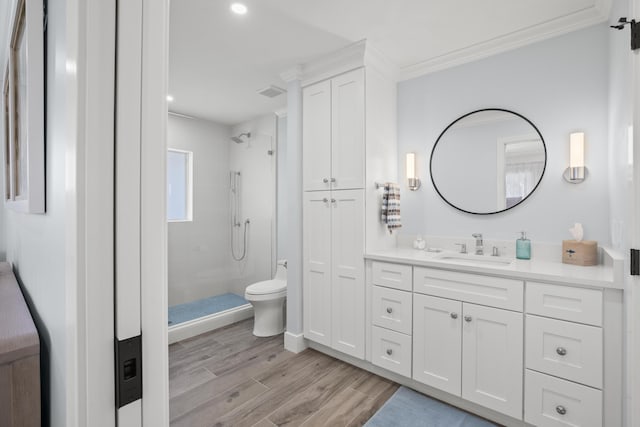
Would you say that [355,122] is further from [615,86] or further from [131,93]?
[131,93]

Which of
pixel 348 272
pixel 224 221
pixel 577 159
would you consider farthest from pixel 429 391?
pixel 224 221

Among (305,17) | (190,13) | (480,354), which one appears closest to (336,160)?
(305,17)

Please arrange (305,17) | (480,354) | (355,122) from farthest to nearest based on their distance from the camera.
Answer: (355,122), (305,17), (480,354)

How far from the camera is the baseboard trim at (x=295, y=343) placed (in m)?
2.74

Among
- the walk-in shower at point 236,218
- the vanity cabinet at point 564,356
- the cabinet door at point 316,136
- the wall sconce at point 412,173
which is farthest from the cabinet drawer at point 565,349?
the walk-in shower at point 236,218

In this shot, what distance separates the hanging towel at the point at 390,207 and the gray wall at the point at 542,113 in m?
0.31

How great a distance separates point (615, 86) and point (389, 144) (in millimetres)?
1439

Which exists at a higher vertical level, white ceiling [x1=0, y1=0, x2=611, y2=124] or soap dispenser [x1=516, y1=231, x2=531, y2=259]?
white ceiling [x1=0, y1=0, x2=611, y2=124]

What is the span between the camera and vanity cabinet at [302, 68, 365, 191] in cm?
241

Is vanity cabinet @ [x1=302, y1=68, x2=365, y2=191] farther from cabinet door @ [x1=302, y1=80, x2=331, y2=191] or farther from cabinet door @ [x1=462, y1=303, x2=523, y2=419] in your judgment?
cabinet door @ [x1=462, y1=303, x2=523, y2=419]

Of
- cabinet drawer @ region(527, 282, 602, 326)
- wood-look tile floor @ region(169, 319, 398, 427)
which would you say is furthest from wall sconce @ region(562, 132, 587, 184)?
wood-look tile floor @ region(169, 319, 398, 427)

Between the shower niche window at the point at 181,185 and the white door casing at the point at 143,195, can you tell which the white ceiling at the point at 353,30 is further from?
the white door casing at the point at 143,195

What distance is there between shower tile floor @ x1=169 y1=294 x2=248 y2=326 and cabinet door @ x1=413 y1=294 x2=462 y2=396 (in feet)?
7.54

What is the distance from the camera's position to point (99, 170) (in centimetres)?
48
